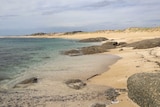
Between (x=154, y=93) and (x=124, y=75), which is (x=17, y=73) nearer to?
(x=124, y=75)

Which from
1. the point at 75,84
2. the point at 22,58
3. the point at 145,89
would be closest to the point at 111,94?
the point at 75,84

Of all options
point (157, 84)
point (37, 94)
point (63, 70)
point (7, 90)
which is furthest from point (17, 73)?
point (157, 84)

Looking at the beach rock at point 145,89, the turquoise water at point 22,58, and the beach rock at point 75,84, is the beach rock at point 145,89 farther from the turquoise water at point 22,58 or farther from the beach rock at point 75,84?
the turquoise water at point 22,58

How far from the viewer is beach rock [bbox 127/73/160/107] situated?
10.1 metres

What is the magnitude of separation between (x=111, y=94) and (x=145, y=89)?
357 cm

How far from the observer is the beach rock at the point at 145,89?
10.1 m

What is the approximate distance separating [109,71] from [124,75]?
251 cm

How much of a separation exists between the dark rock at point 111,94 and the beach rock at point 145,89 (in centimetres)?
135

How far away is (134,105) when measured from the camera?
11.9 meters

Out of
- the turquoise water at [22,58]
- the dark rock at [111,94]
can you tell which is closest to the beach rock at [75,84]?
the dark rock at [111,94]

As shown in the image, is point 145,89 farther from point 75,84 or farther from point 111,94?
point 75,84

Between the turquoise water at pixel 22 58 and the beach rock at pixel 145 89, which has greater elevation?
the beach rock at pixel 145 89

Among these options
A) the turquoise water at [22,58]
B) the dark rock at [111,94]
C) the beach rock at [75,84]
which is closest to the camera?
the dark rock at [111,94]

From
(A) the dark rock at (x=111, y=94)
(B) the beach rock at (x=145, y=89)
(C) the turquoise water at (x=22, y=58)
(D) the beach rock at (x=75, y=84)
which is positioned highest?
(B) the beach rock at (x=145, y=89)
